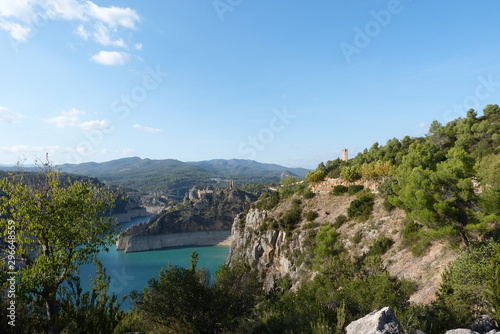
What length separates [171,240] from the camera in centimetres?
9519

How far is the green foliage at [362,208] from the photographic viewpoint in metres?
30.9

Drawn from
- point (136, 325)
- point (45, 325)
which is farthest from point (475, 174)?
point (45, 325)

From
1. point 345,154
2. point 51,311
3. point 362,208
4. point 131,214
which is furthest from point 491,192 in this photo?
point 131,214

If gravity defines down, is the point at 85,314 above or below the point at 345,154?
below

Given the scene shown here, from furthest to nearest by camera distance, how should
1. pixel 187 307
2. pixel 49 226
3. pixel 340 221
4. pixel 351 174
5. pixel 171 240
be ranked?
pixel 171 240 < pixel 351 174 < pixel 340 221 < pixel 187 307 < pixel 49 226

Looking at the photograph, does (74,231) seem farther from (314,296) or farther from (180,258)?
(180,258)

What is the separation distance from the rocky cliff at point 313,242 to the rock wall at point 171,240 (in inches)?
1693

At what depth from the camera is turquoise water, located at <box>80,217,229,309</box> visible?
59969 mm

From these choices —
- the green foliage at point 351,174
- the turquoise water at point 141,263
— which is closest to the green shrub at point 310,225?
the green foliage at point 351,174

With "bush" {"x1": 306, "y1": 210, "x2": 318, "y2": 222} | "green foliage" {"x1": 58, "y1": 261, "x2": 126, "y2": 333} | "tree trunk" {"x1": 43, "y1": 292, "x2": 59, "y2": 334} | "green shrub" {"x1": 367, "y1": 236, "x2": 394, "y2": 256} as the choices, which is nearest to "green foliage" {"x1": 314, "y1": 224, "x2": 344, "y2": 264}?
"green shrub" {"x1": 367, "y1": 236, "x2": 394, "y2": 256}

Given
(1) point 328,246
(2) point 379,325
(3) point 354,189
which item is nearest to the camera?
(2) point 379,325

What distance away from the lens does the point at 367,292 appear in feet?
39.1

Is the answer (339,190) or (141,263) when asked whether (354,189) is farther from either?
(141,263)

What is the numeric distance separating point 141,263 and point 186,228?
80.8 ft
